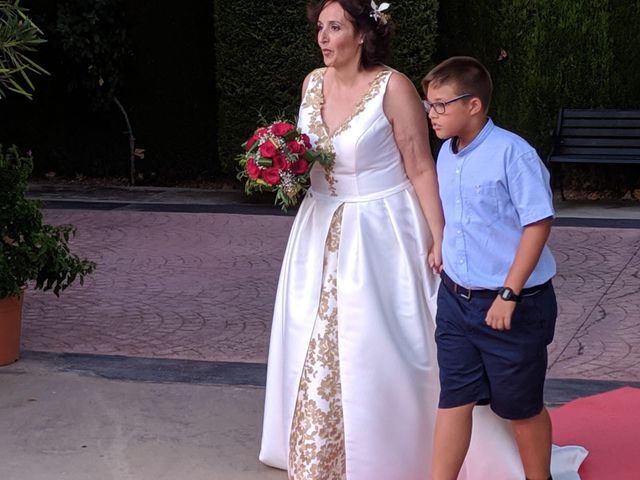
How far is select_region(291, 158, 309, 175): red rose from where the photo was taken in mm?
3812

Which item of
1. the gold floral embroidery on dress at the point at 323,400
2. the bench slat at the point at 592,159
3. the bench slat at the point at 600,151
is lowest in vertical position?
the gold floral embroidery on dress at the point at 323,400

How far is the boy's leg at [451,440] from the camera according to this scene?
3.57 metres

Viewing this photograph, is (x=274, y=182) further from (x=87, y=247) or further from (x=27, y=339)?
(x=87, y=247)

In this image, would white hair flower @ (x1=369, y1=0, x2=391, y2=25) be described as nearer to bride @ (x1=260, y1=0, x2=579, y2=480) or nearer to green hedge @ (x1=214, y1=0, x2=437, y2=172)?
bride @ (x1=260, y1=0, x2=579, y2=480)

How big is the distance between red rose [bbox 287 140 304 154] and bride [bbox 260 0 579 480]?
0.54ft

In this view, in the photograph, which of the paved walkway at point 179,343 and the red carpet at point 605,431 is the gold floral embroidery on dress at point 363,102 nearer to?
the paved walkway at point 179,343

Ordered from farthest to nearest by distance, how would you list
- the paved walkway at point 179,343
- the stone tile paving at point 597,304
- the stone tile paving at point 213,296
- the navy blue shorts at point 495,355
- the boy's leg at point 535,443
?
the stone tile paving at point 213,296
the stone tile paving at point 597,304
the paved walkway at point 179,343
the boy's leg at point 535,443
the navy blue shorts at point 495,355

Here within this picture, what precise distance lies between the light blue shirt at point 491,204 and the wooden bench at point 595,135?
7278 millimetres

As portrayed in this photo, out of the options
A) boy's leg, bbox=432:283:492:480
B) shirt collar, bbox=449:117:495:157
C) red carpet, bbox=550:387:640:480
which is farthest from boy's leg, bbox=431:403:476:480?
shirt collar, bbox=449:117:495:157

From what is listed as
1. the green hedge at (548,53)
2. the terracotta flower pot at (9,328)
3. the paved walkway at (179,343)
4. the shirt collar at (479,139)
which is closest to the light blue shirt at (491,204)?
the shirt collar at (479,139)

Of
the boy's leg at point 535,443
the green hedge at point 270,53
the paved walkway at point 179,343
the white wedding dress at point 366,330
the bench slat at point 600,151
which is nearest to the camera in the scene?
the boy's leg at point 535,443

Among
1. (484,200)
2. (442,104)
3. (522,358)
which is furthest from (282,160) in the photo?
(522,358)

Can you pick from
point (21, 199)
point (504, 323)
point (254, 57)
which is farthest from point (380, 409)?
point (254, 57)

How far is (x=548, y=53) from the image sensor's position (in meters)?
10.8
